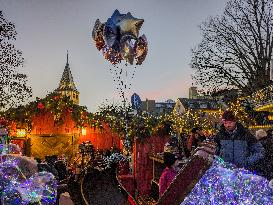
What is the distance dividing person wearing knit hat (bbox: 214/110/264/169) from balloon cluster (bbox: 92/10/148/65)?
517 cm

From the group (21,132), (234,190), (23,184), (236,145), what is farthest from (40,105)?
(234,190)

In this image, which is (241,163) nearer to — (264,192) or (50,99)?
(264,192)

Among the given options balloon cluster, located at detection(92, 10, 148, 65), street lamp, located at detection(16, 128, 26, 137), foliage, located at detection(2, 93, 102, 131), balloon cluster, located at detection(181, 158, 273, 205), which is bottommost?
street lamp, located at detection(16, 128, 26, 137)

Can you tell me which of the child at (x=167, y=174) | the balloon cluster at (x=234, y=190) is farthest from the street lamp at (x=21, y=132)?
the balloon cluster at (x=234, y=190)

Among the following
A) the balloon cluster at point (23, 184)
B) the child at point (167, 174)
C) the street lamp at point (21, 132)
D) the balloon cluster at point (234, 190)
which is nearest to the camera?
the balloon cluster at point (234, 190)

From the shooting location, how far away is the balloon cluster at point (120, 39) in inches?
385

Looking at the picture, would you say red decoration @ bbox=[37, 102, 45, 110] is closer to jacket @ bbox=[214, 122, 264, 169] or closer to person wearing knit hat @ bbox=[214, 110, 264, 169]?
person wearing knit hat @ bbox=[214, 110, 264, 169]

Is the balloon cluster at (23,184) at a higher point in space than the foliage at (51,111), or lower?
lower

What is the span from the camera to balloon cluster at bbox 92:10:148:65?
978 cm

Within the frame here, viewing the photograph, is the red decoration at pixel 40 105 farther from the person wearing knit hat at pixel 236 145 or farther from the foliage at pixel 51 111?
the person wearing knit hat at pixel 236 145

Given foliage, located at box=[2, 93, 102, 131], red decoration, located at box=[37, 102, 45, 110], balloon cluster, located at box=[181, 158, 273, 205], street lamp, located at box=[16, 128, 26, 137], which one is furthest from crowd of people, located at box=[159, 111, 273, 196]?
street lamp, located at box=[16, 128, 26, 137]

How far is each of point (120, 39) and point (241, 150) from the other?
581cm

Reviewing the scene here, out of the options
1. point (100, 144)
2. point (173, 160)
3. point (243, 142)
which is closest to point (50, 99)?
point (100, 144)

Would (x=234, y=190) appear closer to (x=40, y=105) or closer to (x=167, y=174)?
(x=167, y=174)
